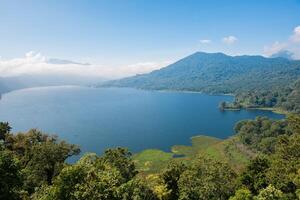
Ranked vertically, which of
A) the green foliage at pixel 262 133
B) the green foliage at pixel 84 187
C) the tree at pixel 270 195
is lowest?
the green foliage at pixel 262 133

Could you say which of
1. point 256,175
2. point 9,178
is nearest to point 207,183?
point 256,175

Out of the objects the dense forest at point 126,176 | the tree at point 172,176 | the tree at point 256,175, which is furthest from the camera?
the tree at point 256,175

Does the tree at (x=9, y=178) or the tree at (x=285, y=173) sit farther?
the tree at (x=285, y=173)

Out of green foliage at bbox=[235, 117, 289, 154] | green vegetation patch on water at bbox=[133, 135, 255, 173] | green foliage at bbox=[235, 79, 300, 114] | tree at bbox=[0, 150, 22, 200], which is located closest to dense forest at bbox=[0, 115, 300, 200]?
tree at bbox=[0, 150, 22, 200]

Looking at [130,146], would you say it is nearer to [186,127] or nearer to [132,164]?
[186,127]

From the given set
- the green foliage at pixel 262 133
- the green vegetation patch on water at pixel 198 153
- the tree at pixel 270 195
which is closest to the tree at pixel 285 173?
the tree at pixel 270 195

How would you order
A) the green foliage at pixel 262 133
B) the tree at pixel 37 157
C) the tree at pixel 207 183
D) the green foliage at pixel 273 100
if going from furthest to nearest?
the green foliage at pixel 273 100, the green foliage at pixel 262 133, the tree at pixel 37 157, the tree at pixel 207 183

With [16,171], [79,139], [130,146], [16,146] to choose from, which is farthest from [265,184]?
[79,139]

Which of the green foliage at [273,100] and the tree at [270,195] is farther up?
the tree at [270,195]

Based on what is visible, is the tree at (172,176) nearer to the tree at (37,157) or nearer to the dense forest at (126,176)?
the dense forest at (126,176)
